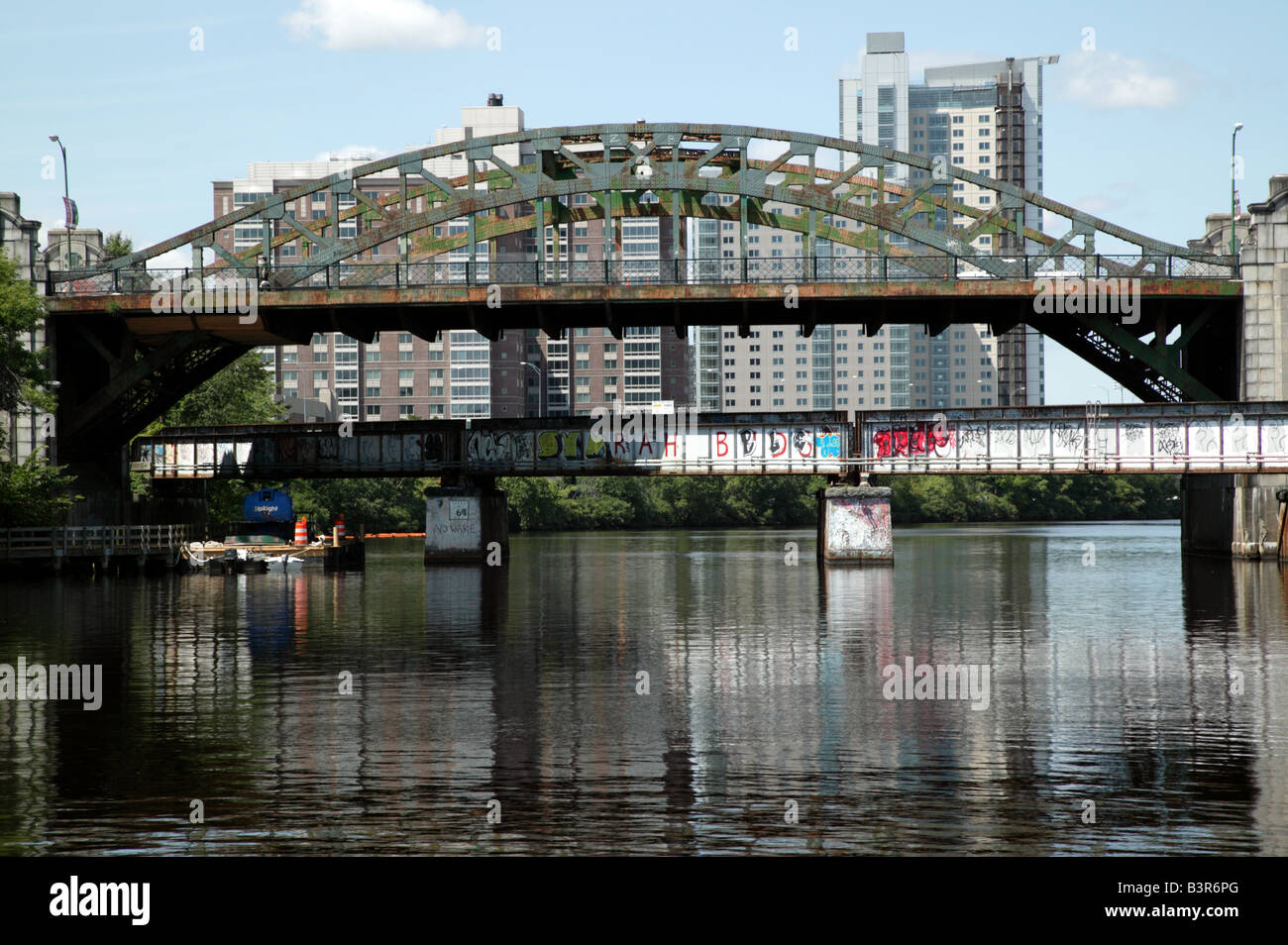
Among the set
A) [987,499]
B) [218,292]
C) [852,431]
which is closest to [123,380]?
[218,292]

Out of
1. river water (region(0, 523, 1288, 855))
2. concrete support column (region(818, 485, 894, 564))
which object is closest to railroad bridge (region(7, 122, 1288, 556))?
concrete support column (region(818, 485, 894, 564))

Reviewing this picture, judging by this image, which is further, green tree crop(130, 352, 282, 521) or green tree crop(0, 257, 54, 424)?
green tree crop(130, 352, 282, 521)

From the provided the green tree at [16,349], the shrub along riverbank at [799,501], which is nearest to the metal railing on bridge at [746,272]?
the green tree at [16,349]

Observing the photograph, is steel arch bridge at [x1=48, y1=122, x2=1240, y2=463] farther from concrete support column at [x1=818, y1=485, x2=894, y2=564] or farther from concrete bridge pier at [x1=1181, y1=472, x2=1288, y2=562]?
concrete support column at [x1=818, y1=485, x2=894, y2=564]

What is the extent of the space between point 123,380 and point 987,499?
419ft

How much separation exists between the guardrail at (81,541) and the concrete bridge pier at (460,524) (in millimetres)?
11330

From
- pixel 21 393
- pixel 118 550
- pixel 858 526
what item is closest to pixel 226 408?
pixel 118 550

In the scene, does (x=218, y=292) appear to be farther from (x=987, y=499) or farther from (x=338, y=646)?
(x=987, y=499)

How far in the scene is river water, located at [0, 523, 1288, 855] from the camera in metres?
11.6

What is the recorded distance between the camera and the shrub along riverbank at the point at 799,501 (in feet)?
487

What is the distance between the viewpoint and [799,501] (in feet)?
521

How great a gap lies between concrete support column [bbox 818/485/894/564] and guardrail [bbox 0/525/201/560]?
28.5m

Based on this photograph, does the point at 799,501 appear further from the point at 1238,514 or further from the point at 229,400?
the point at 1238,514

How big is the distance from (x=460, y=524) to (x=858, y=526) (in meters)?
18.7
